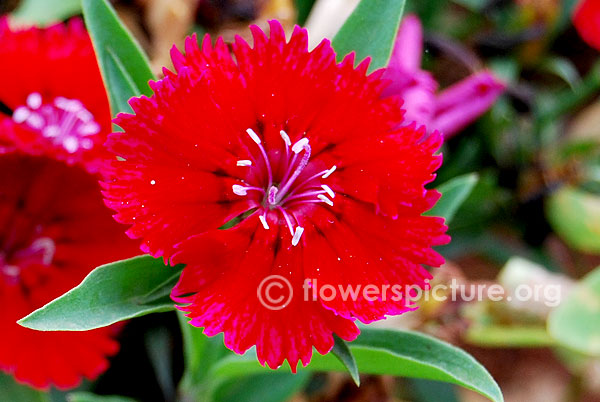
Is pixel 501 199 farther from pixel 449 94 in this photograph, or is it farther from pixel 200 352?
pixel 200 352

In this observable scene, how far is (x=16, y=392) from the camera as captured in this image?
0.77 meters

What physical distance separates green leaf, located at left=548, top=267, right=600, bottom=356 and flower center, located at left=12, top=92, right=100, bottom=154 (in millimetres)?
676

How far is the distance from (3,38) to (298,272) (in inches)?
16.9

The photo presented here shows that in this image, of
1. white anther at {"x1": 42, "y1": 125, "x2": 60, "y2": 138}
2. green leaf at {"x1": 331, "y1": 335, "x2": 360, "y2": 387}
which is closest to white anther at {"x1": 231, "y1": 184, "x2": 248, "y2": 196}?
green leaf at {"x1": 331, "y1": 335, "x2": 360, "y2": 387}

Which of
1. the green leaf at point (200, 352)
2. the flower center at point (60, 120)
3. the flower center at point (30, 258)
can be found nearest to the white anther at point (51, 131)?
the flower center at point (60, 120)

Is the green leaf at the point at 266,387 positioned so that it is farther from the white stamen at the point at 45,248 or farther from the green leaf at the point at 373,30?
the green leaf at the point at 373,30

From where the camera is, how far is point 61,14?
1.05 metres

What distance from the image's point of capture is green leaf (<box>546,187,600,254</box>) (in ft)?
3.70

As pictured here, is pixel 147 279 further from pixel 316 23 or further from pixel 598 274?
pixel 598 274

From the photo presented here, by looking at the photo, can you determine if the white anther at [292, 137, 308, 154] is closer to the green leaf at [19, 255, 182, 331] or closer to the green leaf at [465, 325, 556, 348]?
the green leaf at [19, 255, 182, 331]

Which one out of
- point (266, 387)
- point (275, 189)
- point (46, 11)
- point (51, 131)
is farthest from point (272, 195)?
point (46, 11)

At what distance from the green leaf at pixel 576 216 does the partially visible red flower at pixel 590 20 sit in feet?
0.87

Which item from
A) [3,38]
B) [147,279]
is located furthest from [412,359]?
[3,38]

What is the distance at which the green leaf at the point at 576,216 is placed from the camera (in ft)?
3.70
